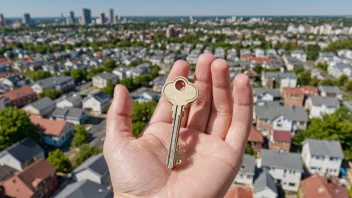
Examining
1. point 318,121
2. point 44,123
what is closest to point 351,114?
point 318,121

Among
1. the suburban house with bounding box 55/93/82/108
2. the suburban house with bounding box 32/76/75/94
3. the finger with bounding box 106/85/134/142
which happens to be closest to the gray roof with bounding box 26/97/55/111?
the suburban house with bounding box 55/93/82/108

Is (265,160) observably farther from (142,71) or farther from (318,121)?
(142,71)

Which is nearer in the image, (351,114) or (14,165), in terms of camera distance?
(14,165)

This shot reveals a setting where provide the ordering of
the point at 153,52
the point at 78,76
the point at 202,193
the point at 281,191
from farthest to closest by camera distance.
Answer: the point at 153,52 → the point at 78,76 → the point at 281,191 → the point at 202,193

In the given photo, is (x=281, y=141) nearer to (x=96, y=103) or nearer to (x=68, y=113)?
(x=96, y=103)

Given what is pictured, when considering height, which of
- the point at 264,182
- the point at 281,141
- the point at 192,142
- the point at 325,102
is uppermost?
the point at 192,142

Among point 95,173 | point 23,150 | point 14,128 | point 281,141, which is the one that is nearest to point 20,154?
point 23,150
